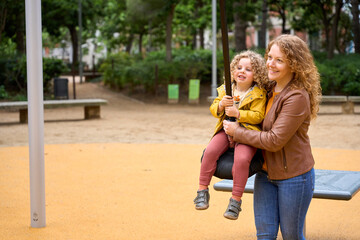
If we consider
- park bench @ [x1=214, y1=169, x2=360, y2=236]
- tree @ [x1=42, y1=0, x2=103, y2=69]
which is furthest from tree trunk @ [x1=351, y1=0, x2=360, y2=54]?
tree @ [x1=42, y1=0, x2=103, y2=69]

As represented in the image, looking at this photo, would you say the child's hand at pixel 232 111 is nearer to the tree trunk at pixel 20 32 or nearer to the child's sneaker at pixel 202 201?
the child's sneaker at pixel 202 201

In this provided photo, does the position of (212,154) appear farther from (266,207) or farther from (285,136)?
(266,207)

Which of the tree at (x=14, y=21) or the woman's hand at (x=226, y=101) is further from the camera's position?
the tree at (x=14, y=21)

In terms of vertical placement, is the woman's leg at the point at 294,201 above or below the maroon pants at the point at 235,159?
below

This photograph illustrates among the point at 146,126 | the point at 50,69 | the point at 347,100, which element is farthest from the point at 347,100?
the point at 50,69

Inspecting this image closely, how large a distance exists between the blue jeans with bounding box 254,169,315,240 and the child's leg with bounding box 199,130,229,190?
0.40m

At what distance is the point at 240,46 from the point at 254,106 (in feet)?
80.2

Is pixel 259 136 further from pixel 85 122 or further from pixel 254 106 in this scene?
pixel 85 122

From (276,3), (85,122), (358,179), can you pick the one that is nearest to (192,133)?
(85,122)

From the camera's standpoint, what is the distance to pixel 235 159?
3295 millimetres

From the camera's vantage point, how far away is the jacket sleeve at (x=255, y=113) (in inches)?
130

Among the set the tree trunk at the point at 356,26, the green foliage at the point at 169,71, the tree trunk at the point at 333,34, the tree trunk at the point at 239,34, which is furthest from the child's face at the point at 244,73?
the tree trunk at the point at 239,34

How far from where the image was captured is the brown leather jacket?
10.7 ft

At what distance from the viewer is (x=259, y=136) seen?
10.7 ft
